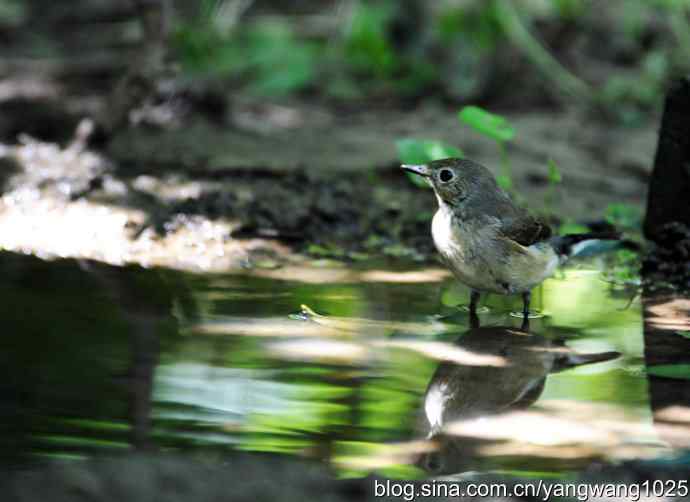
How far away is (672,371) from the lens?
4230 millimetres

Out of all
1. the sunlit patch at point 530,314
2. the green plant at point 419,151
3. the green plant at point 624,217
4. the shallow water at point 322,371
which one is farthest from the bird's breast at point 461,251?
the green plant at point 624,217

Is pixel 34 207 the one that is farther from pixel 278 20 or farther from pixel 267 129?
pixel 278 20

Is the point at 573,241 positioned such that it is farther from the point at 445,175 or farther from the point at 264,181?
the point at 264,181

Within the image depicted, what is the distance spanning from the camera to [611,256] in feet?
21.6

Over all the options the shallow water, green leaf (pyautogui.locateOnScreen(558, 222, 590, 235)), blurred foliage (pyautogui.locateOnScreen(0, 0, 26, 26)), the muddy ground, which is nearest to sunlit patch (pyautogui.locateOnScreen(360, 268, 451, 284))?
the shallow water

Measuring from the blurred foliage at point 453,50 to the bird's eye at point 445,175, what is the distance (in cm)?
485

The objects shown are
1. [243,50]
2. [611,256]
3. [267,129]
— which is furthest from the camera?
[243,50]

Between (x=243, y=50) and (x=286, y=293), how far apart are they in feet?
21.2

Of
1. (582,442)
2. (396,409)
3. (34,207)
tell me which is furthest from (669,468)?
(34,207)

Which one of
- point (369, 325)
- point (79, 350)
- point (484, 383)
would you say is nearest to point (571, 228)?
point (369, 325)

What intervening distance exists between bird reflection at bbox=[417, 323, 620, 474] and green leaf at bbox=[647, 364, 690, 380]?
251 millimetres

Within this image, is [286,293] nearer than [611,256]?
Yes

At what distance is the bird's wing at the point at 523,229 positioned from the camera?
16.9 ft

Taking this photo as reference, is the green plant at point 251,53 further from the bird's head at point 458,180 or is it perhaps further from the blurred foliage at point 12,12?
the bird's head at point 458,180
